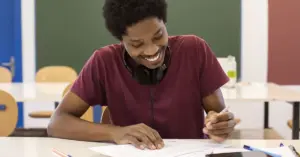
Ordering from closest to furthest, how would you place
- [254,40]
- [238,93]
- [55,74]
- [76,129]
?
1. [76,129]
2. [238,93]
3. [55,74]
4. [254,40]

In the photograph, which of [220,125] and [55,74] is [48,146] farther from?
[55,74]

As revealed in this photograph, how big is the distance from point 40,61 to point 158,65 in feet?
11.3

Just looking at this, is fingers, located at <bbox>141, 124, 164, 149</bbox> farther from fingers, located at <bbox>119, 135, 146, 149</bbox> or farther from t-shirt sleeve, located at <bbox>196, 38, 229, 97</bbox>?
t-shirt sleeve, located at <bbox>196, 38, 229, 97</bbox>

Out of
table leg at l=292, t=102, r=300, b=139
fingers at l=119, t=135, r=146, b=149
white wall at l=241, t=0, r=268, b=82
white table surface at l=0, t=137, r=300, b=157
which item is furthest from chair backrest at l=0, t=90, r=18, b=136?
white wall at l=241, t=0, r=268, b=82

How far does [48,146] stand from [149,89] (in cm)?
41

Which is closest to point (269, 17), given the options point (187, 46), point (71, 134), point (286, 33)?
point (286, 33)

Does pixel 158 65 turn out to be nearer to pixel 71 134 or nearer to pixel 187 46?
pixel 187 46

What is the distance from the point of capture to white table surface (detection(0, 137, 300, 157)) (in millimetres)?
1270

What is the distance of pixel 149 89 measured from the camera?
4.86ft

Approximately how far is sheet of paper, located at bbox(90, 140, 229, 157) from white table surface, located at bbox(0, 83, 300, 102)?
156 centimetres

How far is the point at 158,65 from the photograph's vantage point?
4.75 feet

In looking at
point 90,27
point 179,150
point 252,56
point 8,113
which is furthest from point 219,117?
point 90,27

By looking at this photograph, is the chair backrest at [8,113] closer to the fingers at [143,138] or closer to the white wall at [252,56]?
the fingers at [143,138]

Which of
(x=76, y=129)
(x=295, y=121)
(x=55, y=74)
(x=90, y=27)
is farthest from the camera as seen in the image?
(x=90, y=27)
